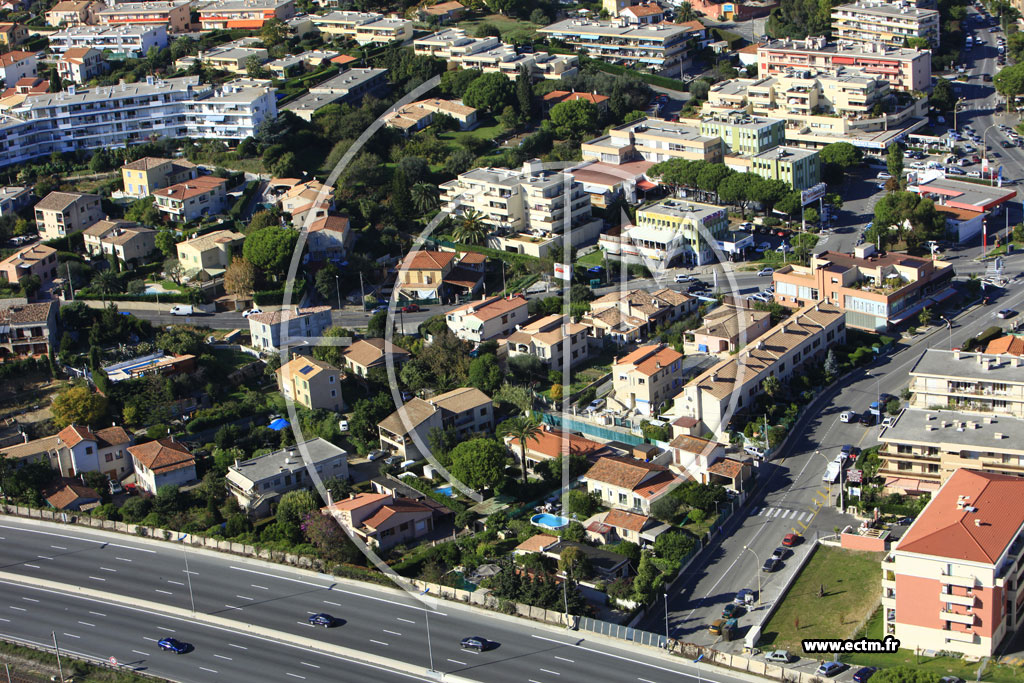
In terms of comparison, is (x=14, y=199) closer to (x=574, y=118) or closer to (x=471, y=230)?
(x=471, y=230)

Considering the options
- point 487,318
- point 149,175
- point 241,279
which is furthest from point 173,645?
point 149,175

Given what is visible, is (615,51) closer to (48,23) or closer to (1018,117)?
(1018,117)

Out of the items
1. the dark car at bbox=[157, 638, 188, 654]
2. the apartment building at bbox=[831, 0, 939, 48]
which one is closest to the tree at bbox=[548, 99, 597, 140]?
the apartment building at bbox=[831, 0, 939, 48]

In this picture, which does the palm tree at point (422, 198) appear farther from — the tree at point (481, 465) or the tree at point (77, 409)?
the tree at point (481, 465)

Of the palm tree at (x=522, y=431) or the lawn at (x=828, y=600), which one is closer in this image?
the lawn at (x=828, y=600)

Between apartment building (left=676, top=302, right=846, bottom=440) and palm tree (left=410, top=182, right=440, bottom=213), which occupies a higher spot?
palm tree (left=410, top=182, right=440, bottom=213)

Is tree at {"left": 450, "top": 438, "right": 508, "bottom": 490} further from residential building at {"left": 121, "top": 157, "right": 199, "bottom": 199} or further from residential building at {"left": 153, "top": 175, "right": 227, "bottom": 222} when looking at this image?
residential building at {"left": 121, "top": 157, "right": 199, "bottom": 199}

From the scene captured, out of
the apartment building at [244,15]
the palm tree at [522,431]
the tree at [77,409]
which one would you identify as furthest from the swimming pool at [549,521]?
the apartment building at [244,15]
